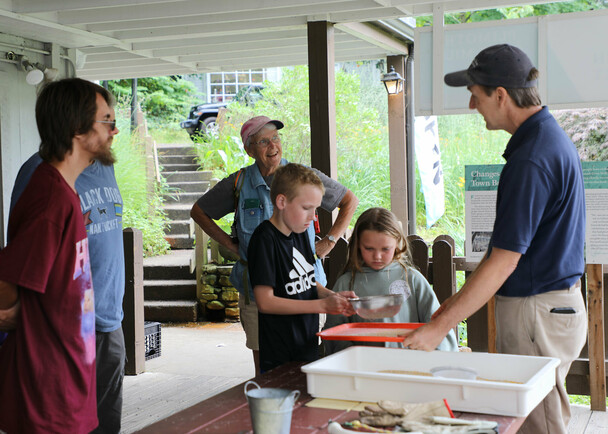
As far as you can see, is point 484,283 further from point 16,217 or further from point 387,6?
point 387,6

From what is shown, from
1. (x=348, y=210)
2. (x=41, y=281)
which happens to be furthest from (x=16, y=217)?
(x=348, y=210)

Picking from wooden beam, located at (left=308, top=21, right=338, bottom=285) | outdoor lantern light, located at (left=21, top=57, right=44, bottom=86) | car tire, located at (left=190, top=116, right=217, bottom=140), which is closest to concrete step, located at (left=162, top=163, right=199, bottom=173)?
car tire, located at (left=190, top=116, right=217, bottom=140)

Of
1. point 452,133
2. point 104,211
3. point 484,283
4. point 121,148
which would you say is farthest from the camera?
point 452,133

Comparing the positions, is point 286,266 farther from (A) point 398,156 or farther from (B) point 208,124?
(B) point 208,124

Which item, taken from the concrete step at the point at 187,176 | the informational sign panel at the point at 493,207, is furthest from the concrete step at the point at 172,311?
the informational sign panel at the point at 493,207

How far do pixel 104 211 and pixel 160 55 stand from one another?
17.0 ft

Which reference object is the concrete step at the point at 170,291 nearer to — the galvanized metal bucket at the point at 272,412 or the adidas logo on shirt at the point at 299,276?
the adidas logo on shirt at the point at 299,276

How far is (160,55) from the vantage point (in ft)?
25.6

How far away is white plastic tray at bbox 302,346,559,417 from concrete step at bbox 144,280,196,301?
22.9ft

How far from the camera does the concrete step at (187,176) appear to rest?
43.3ft

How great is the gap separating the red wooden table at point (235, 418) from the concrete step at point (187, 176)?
35.8ft

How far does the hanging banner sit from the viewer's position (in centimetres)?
1044

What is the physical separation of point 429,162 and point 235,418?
8.89m

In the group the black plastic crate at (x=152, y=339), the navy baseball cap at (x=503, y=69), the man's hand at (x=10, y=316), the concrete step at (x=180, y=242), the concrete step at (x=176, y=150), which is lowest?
the black plastic crate at (x=152, y=339)
